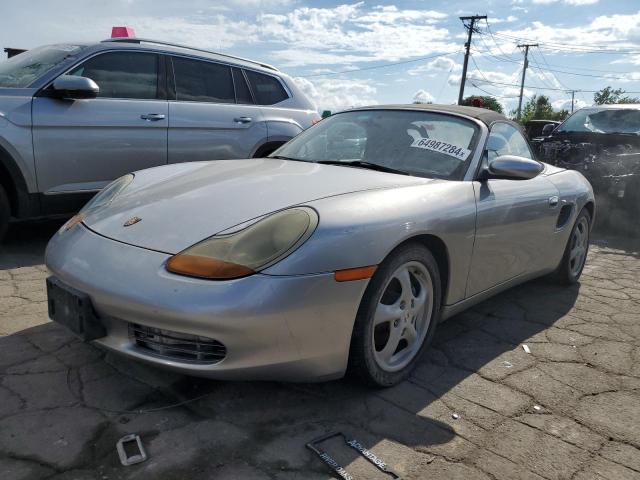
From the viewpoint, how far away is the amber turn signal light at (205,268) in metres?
2.07

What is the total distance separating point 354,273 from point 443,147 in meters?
1.30

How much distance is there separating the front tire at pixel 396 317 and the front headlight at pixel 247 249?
15.5 inches

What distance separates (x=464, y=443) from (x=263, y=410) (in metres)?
0.81

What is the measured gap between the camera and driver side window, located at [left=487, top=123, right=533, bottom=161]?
3373mm

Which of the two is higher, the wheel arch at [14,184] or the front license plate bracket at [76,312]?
the wheel arch at [14,184]

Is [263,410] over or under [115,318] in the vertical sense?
under

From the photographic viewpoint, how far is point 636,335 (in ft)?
11.5

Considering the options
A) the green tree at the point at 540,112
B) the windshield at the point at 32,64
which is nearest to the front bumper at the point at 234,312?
the windshield at the point at 32,64

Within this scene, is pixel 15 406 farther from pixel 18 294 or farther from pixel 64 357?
pixel 18 294

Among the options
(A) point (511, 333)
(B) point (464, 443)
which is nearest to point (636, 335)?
(A) point (511, 333)

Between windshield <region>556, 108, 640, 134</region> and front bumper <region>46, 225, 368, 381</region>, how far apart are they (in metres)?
6.86

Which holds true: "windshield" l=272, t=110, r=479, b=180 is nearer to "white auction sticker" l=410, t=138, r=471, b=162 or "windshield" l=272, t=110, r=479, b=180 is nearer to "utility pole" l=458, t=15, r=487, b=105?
"white auction sticker" l=410, t=138, r=471, b=162

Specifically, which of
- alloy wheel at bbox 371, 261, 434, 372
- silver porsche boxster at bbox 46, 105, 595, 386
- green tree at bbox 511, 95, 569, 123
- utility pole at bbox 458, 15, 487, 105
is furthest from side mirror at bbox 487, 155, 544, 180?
green tree at bbox 511, 95, 569, 123

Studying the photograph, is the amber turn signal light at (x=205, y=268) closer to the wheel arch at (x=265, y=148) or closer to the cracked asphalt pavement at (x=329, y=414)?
the cracked asphalt pavement at (x=329, y=414)
